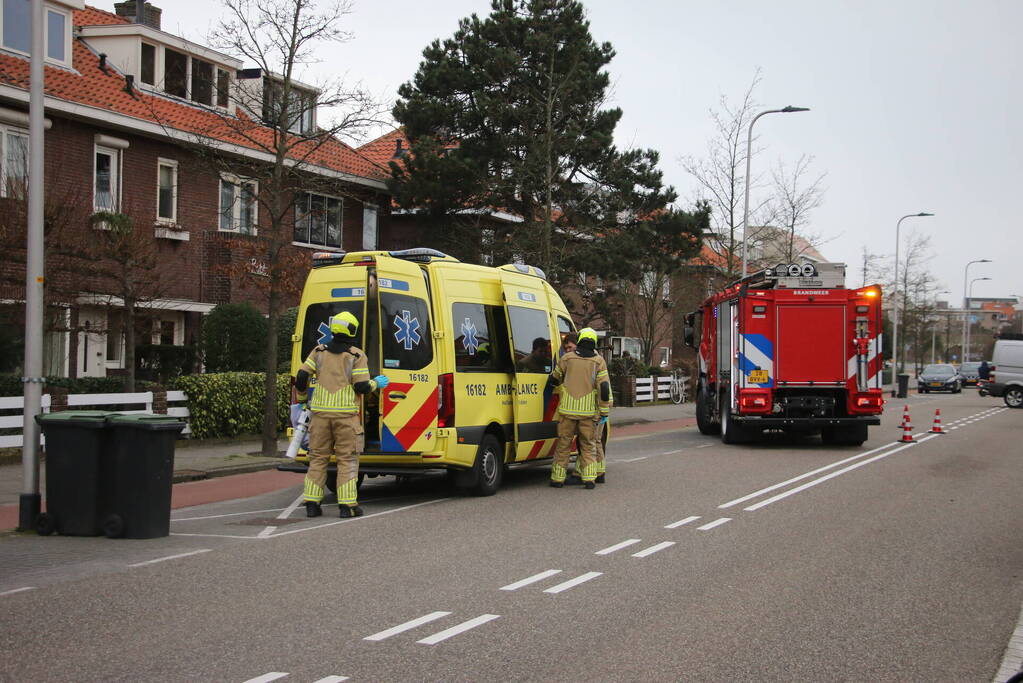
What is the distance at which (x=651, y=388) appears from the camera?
3606cm

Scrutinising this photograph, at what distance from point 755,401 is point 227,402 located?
29.9ft

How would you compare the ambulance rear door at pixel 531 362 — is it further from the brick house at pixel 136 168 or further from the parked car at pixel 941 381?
the parked car at pixel 941 381

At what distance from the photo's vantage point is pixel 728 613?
655 cm

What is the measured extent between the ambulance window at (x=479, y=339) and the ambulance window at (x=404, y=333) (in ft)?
1.17

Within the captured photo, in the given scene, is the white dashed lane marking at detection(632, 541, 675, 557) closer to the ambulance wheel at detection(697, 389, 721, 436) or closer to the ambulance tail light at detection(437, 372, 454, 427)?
the ambulance tail light at detection(437, 372, 454, 427)

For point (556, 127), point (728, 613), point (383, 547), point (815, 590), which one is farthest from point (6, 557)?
point (556, 127)

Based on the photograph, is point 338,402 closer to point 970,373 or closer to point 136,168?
point 136,168

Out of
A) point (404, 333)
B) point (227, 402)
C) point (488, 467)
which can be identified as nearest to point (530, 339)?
point (488, 467)

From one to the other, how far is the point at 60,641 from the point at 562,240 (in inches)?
865

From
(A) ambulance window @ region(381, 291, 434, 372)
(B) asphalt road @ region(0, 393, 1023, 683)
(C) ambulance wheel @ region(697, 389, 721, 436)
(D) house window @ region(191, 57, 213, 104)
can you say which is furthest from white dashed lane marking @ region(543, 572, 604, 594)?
(D) house window @ region(191, 57, 213, 104)

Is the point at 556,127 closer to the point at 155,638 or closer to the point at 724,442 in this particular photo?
the point at 724,442

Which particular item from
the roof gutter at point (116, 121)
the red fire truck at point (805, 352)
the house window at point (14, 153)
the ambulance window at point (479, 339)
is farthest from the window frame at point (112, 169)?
the red fire truck at point (805, 352)

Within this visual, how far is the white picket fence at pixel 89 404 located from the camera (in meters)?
14.7

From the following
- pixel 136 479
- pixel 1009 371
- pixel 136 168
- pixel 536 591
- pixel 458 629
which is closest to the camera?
pixel 458 629
